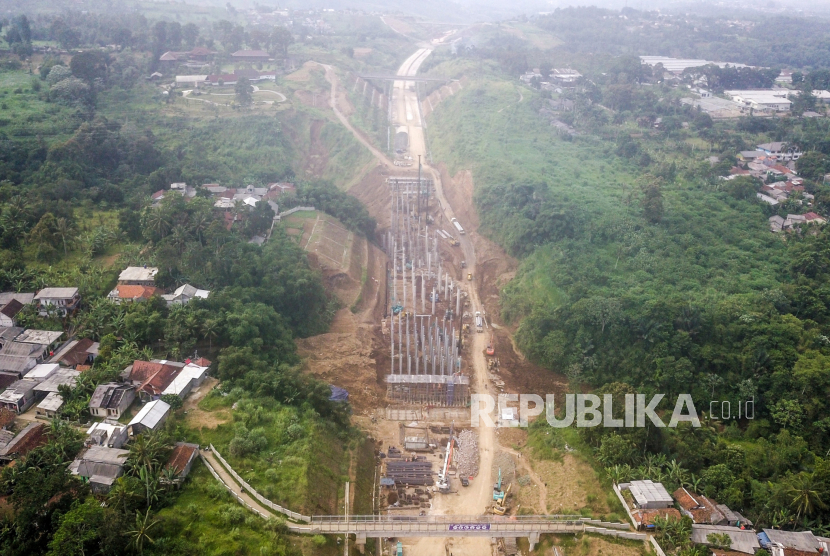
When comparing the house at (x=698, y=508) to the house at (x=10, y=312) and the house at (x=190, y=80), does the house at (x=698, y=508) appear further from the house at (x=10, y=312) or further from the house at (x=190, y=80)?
the house at (x=190, y=80)

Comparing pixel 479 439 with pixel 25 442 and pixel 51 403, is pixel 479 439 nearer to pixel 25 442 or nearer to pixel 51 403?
pixel 51 403

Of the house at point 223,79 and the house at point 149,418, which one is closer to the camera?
the house at point 149,418

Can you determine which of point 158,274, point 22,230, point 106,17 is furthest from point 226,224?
point 106,17

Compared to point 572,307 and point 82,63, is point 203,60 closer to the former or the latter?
point 82,63

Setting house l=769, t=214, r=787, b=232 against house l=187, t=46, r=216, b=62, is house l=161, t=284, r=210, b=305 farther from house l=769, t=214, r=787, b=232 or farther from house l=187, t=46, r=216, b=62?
house l=187, t=46, r=216, b=62

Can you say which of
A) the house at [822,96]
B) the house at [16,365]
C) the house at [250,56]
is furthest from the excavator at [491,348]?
the house at [822,96]

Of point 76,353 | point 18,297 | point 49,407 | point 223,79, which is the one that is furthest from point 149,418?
point 223,79

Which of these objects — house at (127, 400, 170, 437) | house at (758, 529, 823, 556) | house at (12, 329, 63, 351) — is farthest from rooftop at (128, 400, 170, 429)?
house at (758, 529, 823, 556)
